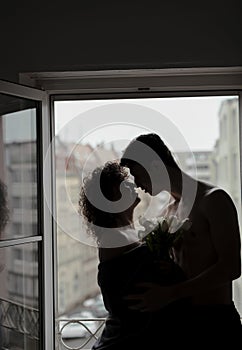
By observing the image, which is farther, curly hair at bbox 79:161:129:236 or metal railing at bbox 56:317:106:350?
metal railing at bbox 56:317:106:350

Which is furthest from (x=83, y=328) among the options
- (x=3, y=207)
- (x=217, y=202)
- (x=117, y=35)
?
(x=117, y=35)

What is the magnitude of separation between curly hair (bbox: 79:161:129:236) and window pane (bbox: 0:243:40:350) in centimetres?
25

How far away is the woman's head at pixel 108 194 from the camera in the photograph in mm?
2350

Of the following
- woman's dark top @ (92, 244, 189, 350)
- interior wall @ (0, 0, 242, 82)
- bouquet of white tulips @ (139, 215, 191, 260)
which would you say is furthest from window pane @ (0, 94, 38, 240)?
bouquet of white tulips @ (139, 215, 191, 260)

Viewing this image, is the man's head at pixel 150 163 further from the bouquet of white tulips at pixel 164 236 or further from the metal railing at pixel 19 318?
the metal railing at pixel 19 318

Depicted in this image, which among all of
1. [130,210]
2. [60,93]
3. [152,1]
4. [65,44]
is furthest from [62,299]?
[152,1]

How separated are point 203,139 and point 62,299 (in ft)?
3.08

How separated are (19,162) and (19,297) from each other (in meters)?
0.51

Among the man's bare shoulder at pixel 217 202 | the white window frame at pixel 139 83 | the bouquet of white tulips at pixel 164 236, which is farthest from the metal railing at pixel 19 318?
the man's bare shoulder at pixel 217 202

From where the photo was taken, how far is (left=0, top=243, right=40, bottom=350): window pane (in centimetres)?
225

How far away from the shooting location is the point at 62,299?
107 inches

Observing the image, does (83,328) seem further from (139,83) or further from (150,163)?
(139,83)

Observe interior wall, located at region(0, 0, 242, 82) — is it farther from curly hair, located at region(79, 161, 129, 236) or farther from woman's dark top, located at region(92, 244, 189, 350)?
woman's dark top, located at region(92, 244, 189, 350)

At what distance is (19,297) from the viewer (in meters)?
2.33
